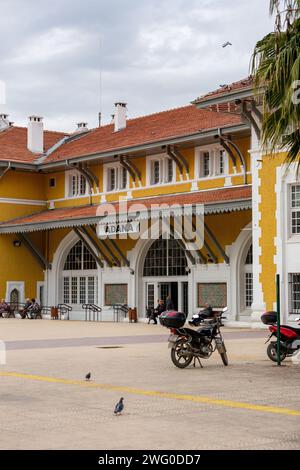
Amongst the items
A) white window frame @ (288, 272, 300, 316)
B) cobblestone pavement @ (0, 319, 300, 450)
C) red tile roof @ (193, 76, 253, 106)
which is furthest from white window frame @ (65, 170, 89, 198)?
cobblestone pavement @ (0, 319, 300, 450)

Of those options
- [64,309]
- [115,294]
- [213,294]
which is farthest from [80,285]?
[213,294]

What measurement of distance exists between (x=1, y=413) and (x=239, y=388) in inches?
145

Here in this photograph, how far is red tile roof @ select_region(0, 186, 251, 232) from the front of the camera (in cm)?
2928

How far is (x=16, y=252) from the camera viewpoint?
131 ft

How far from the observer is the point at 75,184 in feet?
132

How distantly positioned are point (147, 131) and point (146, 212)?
23.3 ft

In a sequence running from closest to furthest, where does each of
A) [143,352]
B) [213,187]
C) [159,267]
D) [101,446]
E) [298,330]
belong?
[101,446], [298,330], [143,352], [213,187], [159,267]

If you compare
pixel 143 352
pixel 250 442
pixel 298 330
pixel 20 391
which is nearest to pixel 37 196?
pixel 143 352

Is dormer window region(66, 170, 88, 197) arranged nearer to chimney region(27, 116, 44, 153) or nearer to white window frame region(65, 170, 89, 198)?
white window frame region(65, 170, 89, 198)

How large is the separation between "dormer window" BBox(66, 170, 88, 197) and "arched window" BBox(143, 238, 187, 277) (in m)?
6.06

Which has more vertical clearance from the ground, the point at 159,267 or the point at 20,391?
the point at 159,267

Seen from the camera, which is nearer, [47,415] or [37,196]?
[47,415]

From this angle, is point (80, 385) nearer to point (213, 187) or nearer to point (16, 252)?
point (213, 187)

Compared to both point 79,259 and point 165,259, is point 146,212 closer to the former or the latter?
point 165,259
